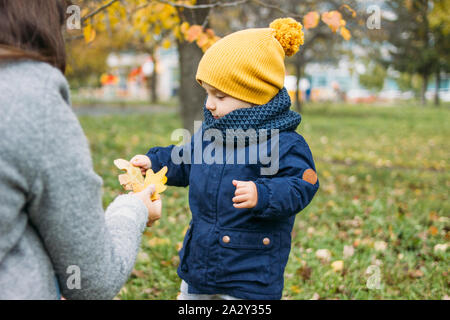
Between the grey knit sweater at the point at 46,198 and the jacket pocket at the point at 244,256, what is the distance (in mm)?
698

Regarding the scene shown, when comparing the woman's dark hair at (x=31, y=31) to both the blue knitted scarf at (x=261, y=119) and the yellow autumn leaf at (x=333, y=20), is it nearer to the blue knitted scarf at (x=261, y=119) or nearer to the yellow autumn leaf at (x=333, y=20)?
the blue knitted scarf at (x=261, y=119)

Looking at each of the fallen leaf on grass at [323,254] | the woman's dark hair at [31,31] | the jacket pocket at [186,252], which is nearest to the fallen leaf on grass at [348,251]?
the fallen leaf on grass at [323,254]

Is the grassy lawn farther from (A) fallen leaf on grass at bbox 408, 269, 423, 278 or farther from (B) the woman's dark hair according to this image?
(B) the woman's dark hair

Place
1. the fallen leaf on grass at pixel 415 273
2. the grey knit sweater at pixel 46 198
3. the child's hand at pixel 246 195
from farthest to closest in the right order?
the fallen leaf on grass at pixel 415 273 → the child's hand at pixel 246 195 → the grey knit sweater at pixel 46 198

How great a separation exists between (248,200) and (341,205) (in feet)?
11.2

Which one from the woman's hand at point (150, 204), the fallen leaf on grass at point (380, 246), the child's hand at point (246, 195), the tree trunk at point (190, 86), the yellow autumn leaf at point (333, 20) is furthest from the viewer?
the tree trunk at point (190, 86)

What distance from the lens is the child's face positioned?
1.91 meters

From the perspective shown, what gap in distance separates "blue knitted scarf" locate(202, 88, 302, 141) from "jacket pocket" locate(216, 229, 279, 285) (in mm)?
413

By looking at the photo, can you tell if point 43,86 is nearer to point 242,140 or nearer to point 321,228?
point 242,140

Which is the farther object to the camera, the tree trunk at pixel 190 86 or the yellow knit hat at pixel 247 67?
the tree trunk at pixel 190 86

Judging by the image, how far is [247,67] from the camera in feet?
6.07

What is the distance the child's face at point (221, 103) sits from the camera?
6.27ft

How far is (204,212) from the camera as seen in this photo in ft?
6.20

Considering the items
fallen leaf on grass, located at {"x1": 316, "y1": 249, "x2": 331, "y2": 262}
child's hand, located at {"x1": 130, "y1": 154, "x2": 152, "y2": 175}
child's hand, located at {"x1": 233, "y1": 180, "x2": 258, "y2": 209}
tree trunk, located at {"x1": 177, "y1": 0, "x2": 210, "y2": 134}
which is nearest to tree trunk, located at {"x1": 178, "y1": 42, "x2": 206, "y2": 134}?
tree trunk, located at {"x1": 177, "y1": 0, "x2": 210, "y2": 134}
